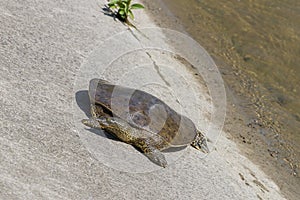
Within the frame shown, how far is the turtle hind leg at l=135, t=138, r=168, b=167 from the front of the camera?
5.33 meters

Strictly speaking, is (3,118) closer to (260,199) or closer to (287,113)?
(260,199)

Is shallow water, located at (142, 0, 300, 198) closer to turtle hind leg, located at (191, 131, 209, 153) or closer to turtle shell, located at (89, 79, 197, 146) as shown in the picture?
turtle hind leg, located at (191, 131, 209, 153)

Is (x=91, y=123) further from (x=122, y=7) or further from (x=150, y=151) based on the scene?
(x=122, y=7)

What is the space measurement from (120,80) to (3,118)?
2.06m

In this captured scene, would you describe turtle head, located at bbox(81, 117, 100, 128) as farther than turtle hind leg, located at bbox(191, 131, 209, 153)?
No

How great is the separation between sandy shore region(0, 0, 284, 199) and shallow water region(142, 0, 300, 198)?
0.90 meters

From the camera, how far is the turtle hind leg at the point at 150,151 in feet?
17.5

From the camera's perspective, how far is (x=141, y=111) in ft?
17.9

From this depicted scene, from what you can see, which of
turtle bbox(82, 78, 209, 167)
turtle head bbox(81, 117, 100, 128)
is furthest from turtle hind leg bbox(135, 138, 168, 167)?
turtle head bbox(81, 117, 100, 128)

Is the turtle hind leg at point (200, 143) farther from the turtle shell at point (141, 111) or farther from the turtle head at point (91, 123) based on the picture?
the turtle head at point (91, 123)

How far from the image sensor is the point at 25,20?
22.7ft

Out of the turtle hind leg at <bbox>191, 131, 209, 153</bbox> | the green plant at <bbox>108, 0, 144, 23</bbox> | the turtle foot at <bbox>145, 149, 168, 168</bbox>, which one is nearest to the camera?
the turtle foot at <bbox>145, 149, 168, 168</bbox>

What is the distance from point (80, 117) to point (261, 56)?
207 inches

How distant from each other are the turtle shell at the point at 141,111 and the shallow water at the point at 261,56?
2.30 meters
